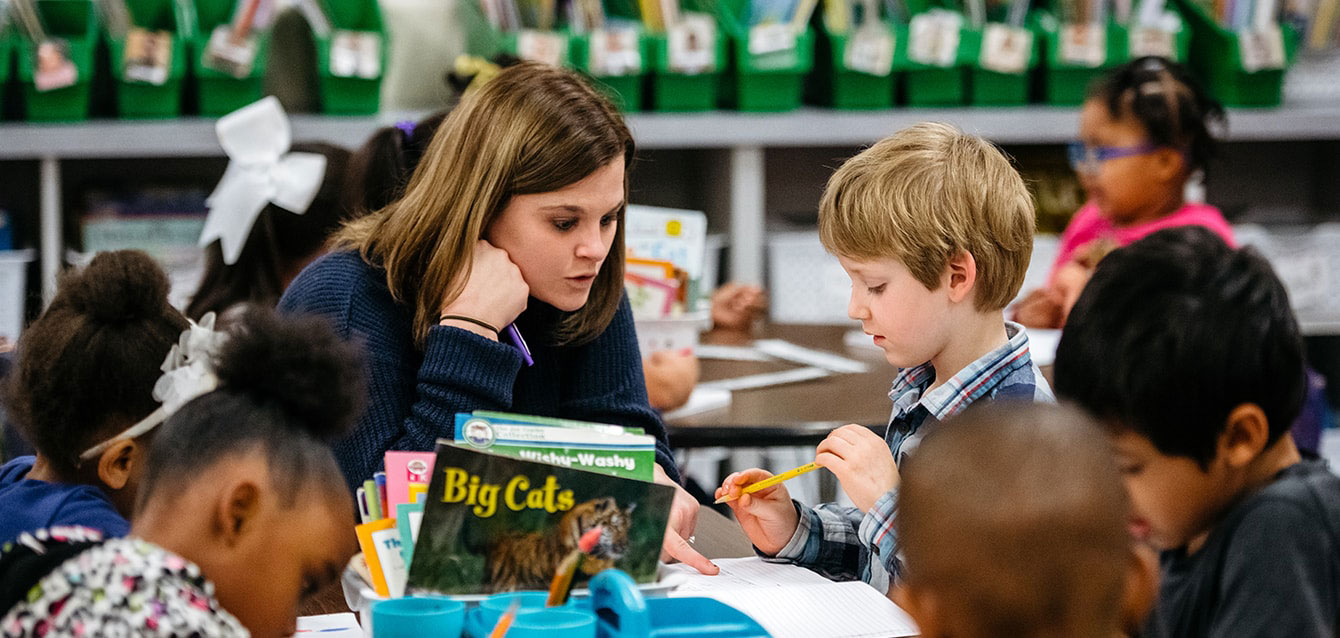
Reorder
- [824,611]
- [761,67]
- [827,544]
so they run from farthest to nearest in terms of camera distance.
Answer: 1. [761,67]
2. [827,544]
3. [824,611]

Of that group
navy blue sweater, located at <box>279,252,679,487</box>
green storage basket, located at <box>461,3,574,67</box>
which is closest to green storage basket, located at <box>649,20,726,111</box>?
green storage basket, located at <box>461,3,574,67</box>

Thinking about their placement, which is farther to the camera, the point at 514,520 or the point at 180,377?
the point at 180,377

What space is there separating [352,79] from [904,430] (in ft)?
7.22

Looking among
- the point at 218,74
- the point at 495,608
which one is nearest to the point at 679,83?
the point at 218,74

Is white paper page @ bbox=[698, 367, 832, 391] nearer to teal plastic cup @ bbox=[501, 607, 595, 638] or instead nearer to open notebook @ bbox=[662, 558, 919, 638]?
open notebook @ bbox=[662, 558, 919, 638]

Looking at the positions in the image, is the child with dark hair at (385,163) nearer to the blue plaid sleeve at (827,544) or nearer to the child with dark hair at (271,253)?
the child with dark hair at (271,253)

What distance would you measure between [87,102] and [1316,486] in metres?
3.03

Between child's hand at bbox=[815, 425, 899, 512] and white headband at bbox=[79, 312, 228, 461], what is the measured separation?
1.79ft

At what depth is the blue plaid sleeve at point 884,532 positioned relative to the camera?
1.20m

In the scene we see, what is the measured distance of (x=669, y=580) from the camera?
1.10 m

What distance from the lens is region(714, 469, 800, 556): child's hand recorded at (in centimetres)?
130

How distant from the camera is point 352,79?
3.28 meters

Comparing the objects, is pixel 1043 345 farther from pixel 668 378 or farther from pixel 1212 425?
pixel 1212 425

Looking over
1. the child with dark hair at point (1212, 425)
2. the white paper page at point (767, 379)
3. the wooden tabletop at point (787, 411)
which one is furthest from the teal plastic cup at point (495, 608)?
the white paper page at point (767, 379)
